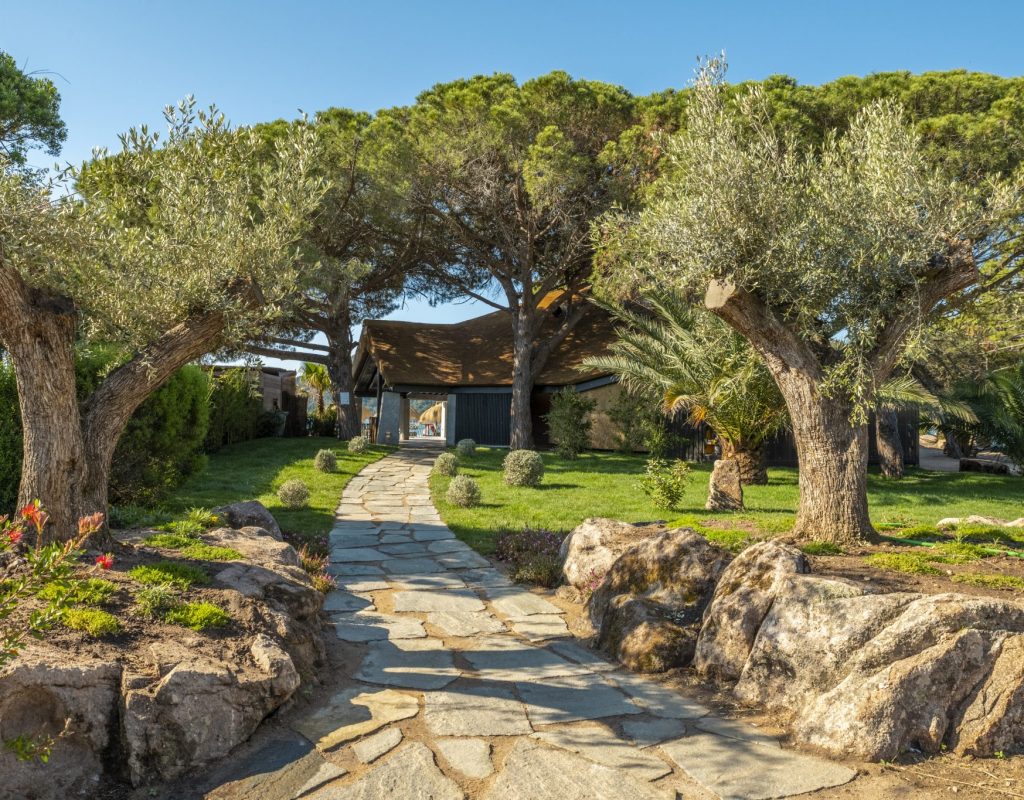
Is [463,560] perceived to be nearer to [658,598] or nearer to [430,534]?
[430,534]

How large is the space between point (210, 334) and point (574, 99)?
1640 centimetres

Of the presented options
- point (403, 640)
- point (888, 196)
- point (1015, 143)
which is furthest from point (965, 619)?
point (1015, 143)

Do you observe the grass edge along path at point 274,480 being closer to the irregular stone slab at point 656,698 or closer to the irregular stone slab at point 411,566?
the irregular stone slab at point 411,566

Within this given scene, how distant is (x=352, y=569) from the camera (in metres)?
8.23

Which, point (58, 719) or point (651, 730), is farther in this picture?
point (651, 730)

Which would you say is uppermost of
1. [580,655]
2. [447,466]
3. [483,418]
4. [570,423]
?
[483,418]

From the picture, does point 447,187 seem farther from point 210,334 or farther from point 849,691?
point 849,691

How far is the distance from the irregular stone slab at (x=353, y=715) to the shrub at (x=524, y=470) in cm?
1043

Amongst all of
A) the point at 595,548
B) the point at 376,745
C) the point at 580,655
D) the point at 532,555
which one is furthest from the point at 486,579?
the point at 376,745

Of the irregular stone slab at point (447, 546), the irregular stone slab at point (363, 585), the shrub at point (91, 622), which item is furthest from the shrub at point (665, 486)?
the shrub at point (91, 622)

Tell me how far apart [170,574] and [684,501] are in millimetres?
10236

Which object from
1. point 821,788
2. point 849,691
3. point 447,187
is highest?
point 447,187

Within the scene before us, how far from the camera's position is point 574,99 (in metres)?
20.0

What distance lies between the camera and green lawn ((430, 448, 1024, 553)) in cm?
1048
